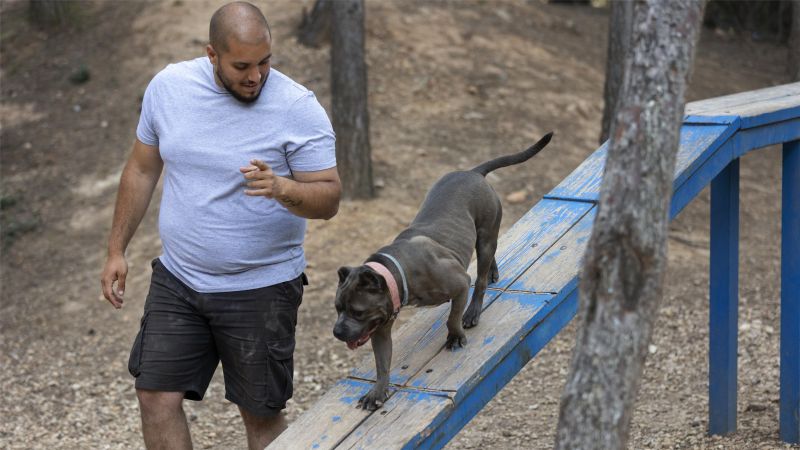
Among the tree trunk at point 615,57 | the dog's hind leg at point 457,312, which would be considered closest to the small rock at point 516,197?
the tree trunk at point 615,57

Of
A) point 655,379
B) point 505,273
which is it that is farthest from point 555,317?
point 655,379

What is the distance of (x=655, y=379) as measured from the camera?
665cm

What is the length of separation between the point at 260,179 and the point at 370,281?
0.56 m

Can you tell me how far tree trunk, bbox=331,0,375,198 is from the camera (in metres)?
8.75

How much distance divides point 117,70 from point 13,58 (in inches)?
81.3

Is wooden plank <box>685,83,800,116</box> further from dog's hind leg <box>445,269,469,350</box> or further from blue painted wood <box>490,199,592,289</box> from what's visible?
dog's hind leg <box>445,269,469,350</box>

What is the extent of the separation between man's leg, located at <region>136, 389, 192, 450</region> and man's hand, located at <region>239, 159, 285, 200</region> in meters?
1.02

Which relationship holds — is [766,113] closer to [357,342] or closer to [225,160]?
[357,342]

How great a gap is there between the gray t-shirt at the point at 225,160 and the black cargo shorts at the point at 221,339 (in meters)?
0.07

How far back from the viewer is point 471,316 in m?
4.33

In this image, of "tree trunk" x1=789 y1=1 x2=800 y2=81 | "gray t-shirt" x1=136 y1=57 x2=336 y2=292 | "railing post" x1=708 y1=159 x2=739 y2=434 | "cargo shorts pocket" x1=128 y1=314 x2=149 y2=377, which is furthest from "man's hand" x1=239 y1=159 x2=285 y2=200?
"tree trunk" x1=789 y1=1 x2=800 y2=81

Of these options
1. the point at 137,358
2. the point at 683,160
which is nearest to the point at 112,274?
the point at 137,358

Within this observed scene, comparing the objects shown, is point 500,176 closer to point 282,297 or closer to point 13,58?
point 282,297

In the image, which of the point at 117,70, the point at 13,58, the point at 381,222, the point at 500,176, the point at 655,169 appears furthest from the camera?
the point at 13,58
